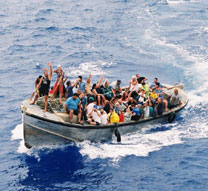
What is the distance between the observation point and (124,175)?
2011 centimetres

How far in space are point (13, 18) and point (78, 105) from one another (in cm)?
3213


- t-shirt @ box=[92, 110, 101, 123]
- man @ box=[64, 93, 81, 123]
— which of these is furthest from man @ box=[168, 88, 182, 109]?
man @ box=[64, 93, 81, 123]

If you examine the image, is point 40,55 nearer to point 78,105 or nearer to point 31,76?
point 31,76

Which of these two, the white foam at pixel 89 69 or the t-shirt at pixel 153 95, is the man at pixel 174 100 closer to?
the t-shirt at pixel 153 95

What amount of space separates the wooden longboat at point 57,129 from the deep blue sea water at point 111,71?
0.51m

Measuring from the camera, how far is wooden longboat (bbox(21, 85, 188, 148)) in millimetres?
21156

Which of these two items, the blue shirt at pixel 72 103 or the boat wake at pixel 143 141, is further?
the boat wake at pixel 143 141

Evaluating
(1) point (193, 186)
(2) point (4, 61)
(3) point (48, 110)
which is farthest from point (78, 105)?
(2) point (4, 61)

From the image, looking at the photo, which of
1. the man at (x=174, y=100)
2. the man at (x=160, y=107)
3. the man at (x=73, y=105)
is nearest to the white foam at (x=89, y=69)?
the man at (x=174, y=100)

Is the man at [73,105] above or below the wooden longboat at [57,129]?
above

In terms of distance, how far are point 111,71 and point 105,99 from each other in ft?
36.6

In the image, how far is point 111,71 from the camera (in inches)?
1346

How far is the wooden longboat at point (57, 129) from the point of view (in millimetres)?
21156

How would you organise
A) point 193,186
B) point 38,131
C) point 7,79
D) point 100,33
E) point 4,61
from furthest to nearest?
point 100,33, point 4,61, point 7,79, point 38,131, point 193,186
